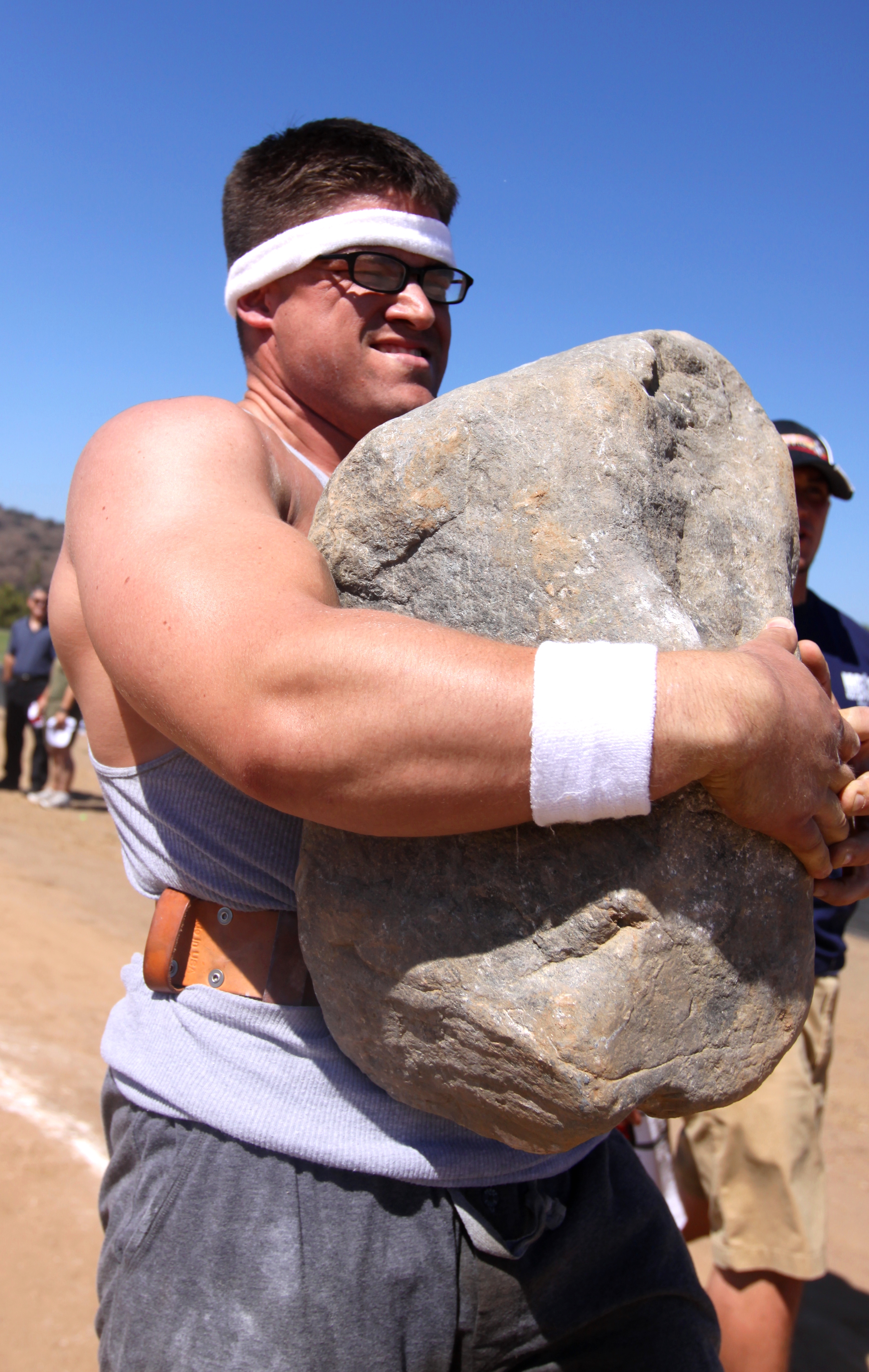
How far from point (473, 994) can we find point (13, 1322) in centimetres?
246

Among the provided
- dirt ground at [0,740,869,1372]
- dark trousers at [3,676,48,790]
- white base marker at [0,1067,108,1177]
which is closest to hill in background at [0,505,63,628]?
dark trousers at [3,676,48,790]

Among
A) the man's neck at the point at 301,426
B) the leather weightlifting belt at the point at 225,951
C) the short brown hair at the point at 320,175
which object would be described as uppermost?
the short brown hair at the point at 320,175

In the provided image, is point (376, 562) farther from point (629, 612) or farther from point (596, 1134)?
point (596, 1134)

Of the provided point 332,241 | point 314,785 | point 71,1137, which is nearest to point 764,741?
point 314,785

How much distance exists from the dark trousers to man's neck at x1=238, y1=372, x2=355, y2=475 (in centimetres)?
915

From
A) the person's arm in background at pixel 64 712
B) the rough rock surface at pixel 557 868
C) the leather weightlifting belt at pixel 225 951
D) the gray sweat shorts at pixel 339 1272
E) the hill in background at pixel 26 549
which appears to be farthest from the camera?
the hill in background at pixel 26 549

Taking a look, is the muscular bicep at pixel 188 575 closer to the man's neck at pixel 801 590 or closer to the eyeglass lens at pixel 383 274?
the eyeglass lens at pixel 383 274

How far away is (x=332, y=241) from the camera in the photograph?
5.81 feet

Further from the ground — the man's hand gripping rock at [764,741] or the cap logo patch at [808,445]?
the cap logo patch at [808,445]

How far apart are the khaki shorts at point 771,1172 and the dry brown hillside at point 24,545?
45.9 metres

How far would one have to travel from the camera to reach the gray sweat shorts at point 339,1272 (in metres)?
1.41

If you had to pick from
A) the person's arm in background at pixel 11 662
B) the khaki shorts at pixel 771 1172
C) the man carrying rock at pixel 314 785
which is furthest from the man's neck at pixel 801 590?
the person's arm in background at pixel 11 662

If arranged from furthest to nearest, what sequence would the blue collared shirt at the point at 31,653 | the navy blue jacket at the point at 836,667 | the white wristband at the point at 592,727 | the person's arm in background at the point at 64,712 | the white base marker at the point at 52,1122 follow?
1. the blue collared shirt at the point at 31,653
2. the person's arm in background at the point at 64,712
3. the white base marker at the point at 52,1122
4. the navy blue jacket at the point at 836,667
5. the white wristband at the point at 592,727

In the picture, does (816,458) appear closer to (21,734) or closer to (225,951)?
(225,951)
